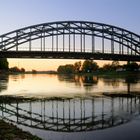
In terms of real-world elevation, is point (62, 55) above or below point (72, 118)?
above

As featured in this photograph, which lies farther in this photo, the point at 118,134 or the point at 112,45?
the point at 112,45

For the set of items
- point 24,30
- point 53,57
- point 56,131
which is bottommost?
point 56,131

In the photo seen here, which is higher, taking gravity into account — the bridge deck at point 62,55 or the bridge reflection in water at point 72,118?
the bridge deck at point 62,55

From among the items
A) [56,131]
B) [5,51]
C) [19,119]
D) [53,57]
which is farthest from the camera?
[53,57]

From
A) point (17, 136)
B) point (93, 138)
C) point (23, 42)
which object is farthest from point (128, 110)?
point (23, 42)

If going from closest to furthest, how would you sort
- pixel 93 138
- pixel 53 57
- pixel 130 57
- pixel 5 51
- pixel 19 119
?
1. pixel 93 138
2. pixel 19 119
3. pixel 5 51
4. pixel 53 57
5. pixel 130 57

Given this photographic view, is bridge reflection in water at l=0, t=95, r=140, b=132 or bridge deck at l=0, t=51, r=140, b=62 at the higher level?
bridge deck at l=0, t=51, r=140, b=62

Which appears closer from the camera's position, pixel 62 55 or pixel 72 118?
pixel 72 118

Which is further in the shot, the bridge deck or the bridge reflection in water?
the bridge deck

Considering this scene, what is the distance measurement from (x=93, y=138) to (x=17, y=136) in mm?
3517

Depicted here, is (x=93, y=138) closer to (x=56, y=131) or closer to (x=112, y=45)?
(x=56, y=131)

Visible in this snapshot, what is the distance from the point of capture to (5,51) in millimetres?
63938

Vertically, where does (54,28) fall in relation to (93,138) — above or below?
above

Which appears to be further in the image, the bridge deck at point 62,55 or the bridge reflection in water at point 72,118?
the bridge deck at point 62,55
